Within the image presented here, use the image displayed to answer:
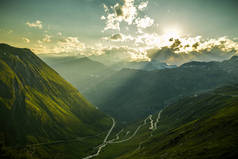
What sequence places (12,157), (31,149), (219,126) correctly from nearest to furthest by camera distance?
1. (219,126)
2. (12,157)
3. (31,149)

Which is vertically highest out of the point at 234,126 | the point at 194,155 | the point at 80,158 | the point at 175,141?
the point at 234,126

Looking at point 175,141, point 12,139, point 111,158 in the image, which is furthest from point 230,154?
point 12,139

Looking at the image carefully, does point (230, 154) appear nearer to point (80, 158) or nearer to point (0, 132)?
point (80, 158)

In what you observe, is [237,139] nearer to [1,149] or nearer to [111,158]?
[111,158]

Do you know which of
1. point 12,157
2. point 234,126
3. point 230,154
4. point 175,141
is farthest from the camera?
point 12,157

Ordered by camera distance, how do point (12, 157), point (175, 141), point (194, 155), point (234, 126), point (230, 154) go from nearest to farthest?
1. point (230, 154)
2. point (194, 155)
3. point (234, 126)
4. point (175, 141)
5. point (12, 157)

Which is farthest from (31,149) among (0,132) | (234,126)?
(234,126)

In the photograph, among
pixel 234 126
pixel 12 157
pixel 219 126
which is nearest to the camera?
pixel 234 126

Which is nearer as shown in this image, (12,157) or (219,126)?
(219,126)

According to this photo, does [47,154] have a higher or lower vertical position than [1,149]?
lower
